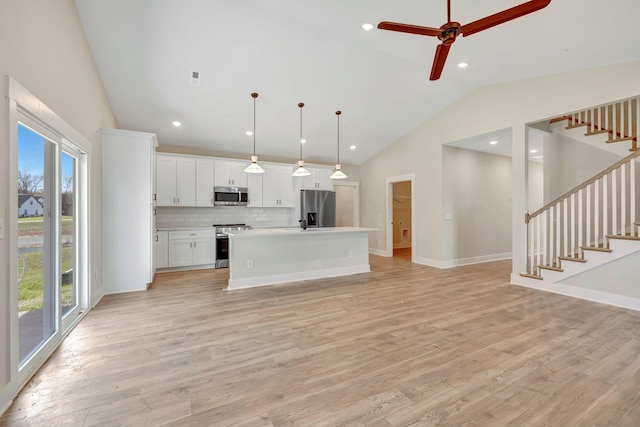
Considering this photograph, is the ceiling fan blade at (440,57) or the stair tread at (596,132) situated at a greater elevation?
the stair tread at (596,132)

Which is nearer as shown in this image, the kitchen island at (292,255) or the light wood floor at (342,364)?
the light wood floor at (342,364)

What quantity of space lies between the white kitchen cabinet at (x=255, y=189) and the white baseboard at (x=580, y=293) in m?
5.06

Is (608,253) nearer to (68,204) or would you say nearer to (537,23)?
(537,23)

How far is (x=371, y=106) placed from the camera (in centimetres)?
526

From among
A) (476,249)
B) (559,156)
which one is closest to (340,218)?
(476,249)

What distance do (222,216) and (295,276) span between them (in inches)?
103

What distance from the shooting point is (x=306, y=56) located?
391 cm

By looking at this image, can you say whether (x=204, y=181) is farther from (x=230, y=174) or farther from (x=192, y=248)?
(x=192, y=248)

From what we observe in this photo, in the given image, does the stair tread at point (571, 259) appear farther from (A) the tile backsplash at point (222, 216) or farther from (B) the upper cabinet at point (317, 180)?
(A) the tile backsplash at point (222, 216)

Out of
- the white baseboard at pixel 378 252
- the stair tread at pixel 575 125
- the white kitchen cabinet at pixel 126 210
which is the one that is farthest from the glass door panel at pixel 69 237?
the stair tread at pixel 575 125

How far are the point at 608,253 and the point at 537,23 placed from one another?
9.79 feet

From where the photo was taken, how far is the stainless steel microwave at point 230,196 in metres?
5.88

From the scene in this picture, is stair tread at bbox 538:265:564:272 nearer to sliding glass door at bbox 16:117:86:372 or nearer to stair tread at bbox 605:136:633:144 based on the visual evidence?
stair tread at bbox 605:136:633:144

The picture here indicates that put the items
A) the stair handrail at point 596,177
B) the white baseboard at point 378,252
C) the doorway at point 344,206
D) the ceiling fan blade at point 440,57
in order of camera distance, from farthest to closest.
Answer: the doorway at point 344,206 < the white baseboard at point 378,252 < the stair handrail at point 596,177 < the ceiling fan blade at point 440,57
